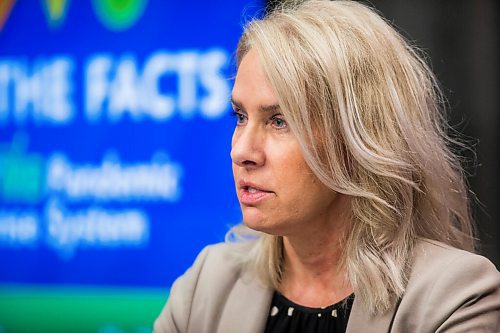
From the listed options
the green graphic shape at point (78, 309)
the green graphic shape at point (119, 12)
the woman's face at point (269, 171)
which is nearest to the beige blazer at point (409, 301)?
the woman's face at point (269, 171)

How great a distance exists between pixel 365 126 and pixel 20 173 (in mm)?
2005

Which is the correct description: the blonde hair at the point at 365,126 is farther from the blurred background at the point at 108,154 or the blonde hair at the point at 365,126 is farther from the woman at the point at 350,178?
the blurred background at the point at 108,154

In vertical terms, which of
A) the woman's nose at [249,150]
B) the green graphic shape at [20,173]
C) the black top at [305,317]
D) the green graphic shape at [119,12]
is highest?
the green graphic shape at [119,12]

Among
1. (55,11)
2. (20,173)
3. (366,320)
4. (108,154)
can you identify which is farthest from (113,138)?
(366,320)

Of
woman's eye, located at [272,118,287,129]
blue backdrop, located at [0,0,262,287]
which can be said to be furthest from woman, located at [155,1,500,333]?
blue backdrop, located at [0,0,262,287]

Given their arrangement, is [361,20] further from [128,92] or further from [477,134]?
[128,92]

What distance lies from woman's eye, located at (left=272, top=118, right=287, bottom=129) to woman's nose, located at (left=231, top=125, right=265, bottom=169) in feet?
0.12

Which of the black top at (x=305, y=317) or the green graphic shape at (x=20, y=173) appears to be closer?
the black top at (x=305, y=317)

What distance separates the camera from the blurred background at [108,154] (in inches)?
119

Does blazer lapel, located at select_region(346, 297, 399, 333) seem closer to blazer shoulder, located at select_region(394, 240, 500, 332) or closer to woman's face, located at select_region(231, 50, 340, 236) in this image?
blazer shoulder, located at select_region(394, 240, 500, 332)

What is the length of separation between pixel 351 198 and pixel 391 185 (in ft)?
0.31

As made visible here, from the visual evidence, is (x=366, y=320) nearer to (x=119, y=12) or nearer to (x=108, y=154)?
(x=108, y=154)

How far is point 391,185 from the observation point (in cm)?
166

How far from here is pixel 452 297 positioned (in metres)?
1.54
